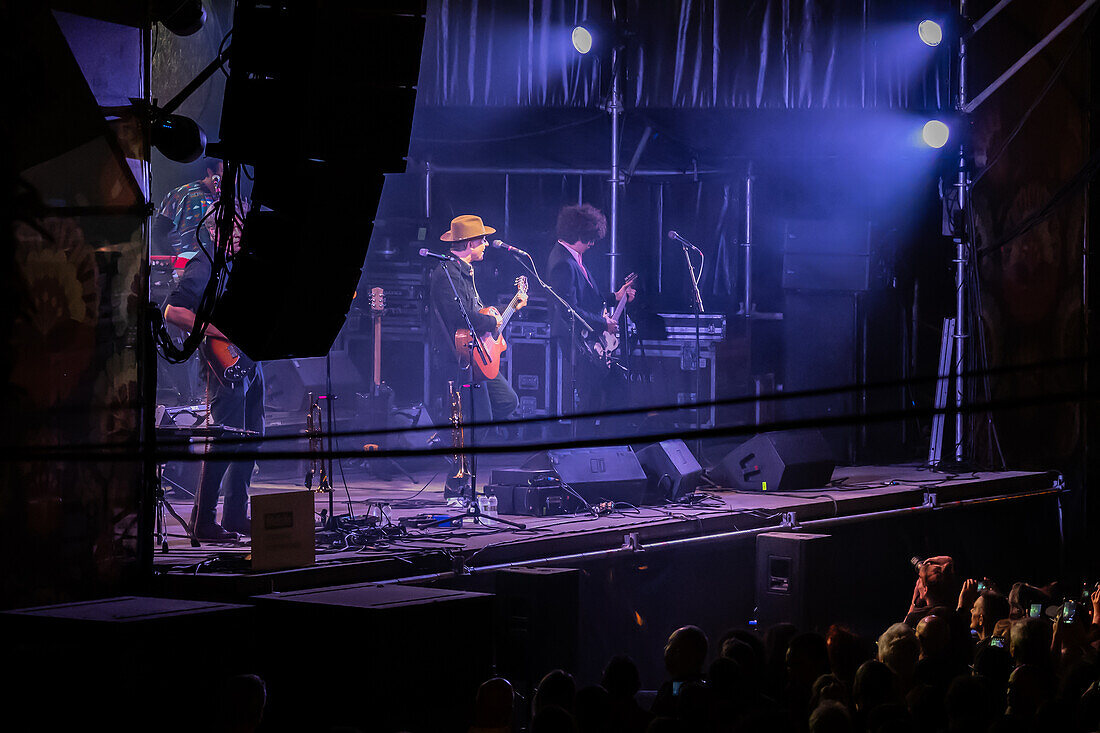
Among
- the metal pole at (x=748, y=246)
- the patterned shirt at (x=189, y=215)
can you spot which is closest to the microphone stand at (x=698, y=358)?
the metal pole at (x=748, y=246)

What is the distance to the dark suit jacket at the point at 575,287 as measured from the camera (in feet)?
34.6

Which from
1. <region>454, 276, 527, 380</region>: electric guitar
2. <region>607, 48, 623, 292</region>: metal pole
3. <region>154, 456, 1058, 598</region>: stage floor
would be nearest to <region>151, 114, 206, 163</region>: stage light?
<region>154, 456, 1058, 598</region>: stage floor

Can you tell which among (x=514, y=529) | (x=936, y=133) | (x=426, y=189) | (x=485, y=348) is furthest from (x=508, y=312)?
(x=936, y=133)

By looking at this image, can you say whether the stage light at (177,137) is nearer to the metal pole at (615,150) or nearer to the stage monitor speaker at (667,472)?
the stage monitor speaker at (667,472)

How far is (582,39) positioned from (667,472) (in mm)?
4177

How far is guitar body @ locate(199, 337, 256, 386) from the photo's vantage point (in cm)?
646

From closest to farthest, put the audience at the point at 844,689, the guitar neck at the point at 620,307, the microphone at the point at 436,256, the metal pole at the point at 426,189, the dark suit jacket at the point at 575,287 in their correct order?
the audience at the point at 844,689
the microphone at the point at 436,256
the dark suit jacket at the point at 575,287
the guitar neck at the point at 620,307
the metal pole at the point at 426,189

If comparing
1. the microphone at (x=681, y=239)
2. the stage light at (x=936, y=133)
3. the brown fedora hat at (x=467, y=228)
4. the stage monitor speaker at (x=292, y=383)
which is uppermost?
the stage light at (x=936, y=133)

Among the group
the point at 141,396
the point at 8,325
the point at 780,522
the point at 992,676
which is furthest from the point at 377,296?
the point at 992,676

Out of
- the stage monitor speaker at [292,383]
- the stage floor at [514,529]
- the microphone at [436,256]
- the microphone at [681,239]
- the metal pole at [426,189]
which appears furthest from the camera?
the metal pole at [426,189]

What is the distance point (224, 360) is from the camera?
6.51 m

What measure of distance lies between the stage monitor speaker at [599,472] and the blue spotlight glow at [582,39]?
3.97 meters

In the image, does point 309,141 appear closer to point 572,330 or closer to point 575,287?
point 575,287

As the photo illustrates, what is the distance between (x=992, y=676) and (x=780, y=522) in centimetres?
357
